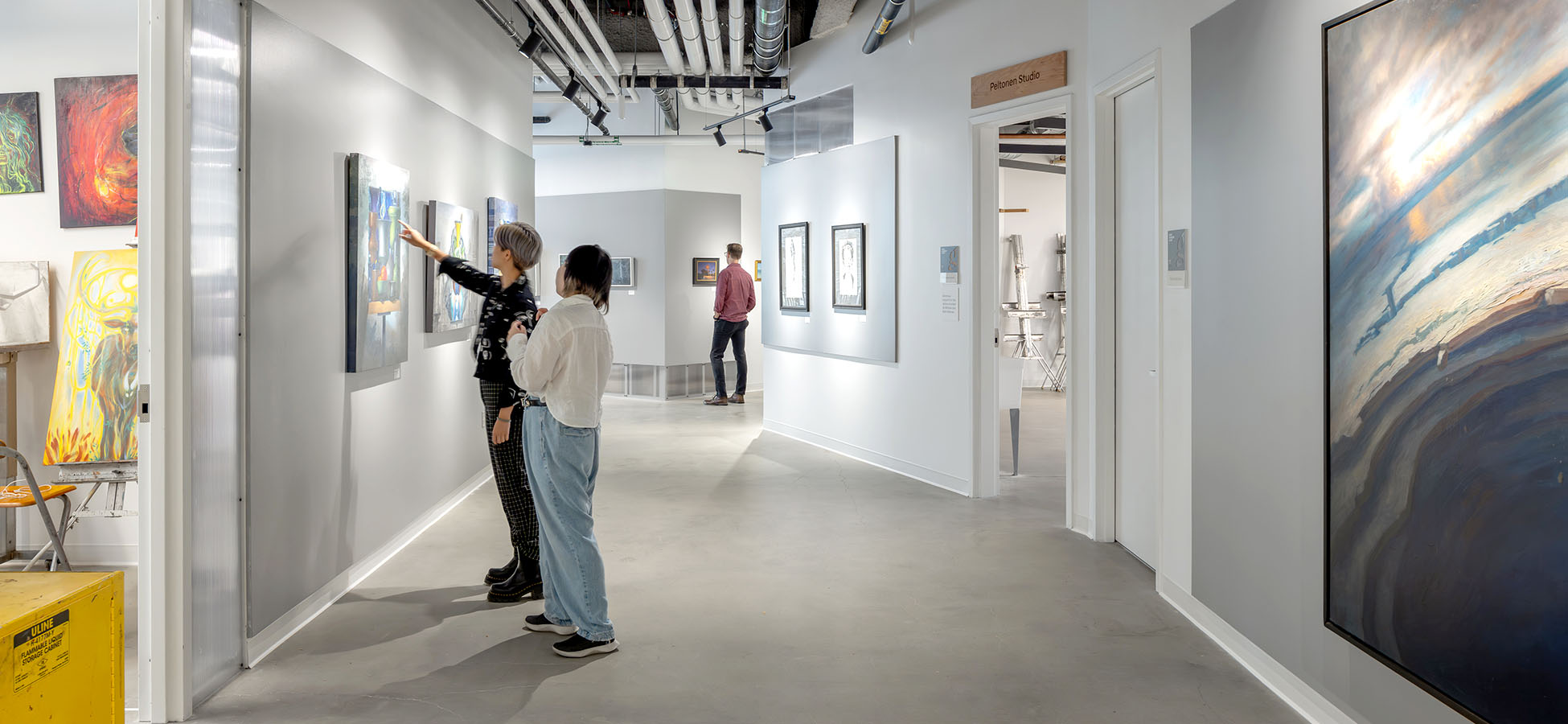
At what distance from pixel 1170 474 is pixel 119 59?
5.56 metres

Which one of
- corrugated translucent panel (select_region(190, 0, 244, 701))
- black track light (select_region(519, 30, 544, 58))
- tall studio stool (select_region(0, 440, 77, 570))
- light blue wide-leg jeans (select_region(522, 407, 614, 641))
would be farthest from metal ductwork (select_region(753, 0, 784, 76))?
tall studio stool (select_region(0, 440, 77, 570))

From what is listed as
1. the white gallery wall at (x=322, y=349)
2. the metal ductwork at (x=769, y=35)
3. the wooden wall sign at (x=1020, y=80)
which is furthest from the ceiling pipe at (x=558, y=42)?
the wooden wall sign at (x=1020, y=80)

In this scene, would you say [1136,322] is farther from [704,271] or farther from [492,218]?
[704,271]

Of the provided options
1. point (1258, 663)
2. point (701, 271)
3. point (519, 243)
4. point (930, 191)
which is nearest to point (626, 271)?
point (701, 271)

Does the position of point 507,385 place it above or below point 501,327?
below

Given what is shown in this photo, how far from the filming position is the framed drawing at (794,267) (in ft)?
28.5

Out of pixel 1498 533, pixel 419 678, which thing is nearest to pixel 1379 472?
pixel 1498 533

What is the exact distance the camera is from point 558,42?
24.9 feet

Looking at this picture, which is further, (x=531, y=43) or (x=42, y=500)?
(x=531, y=43)

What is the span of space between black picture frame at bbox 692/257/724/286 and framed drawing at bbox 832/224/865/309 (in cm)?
461

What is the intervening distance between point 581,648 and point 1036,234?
1208 centimetres

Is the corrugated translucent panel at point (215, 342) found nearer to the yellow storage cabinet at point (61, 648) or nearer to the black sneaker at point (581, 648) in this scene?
the yellow storage cabinet at point (61, 648)

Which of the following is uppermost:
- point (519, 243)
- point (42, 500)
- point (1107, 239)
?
point (1107, 239)

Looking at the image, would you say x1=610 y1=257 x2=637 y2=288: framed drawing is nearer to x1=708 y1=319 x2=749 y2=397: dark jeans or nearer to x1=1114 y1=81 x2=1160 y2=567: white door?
x1=708 y1=319 x2=749 y2=397: dark jeans
